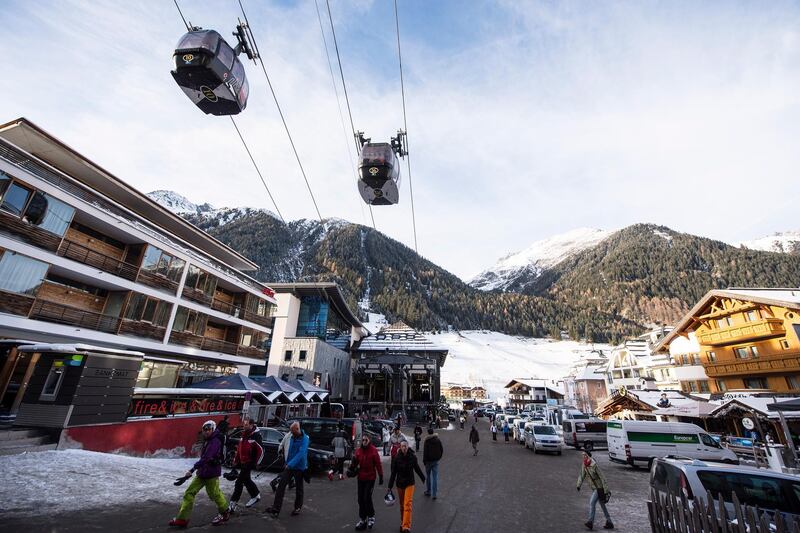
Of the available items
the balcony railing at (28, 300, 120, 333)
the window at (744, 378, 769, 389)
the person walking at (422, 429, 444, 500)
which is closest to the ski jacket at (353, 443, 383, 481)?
the person walking at (422, 429, 444, 500)

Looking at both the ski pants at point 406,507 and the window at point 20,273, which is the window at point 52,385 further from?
the ski pants at point 406,507

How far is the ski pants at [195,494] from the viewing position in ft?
19.6

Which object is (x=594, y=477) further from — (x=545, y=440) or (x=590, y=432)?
(x=590, y=432)

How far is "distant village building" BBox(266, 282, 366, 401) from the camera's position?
36906 millimetres

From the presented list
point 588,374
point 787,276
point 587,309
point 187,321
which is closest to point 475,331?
point 587,309

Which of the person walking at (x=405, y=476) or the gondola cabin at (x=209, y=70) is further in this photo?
the gondola cabin at (x=209, y=70)

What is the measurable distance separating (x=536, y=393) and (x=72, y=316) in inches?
3036

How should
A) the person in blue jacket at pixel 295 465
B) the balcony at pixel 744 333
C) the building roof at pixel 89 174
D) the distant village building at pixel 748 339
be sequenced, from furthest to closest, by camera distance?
the balcony at pixel 744 333, the distant village building at pixel 748 339, the building roof at pixel 89 174, the person in blue jacket at pixel 295 465

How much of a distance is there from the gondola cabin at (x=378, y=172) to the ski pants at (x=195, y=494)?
9.28 metres

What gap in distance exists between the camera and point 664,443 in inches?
643

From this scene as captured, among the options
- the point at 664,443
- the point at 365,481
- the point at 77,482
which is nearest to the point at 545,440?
the point at 664,443

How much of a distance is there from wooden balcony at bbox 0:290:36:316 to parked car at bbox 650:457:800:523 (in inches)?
903

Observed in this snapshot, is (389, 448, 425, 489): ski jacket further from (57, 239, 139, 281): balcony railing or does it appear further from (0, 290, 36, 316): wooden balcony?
(57, 239, 139, 281): balcony railing

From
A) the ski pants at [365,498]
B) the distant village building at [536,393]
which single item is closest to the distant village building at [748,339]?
the ski pants at [365,498]
